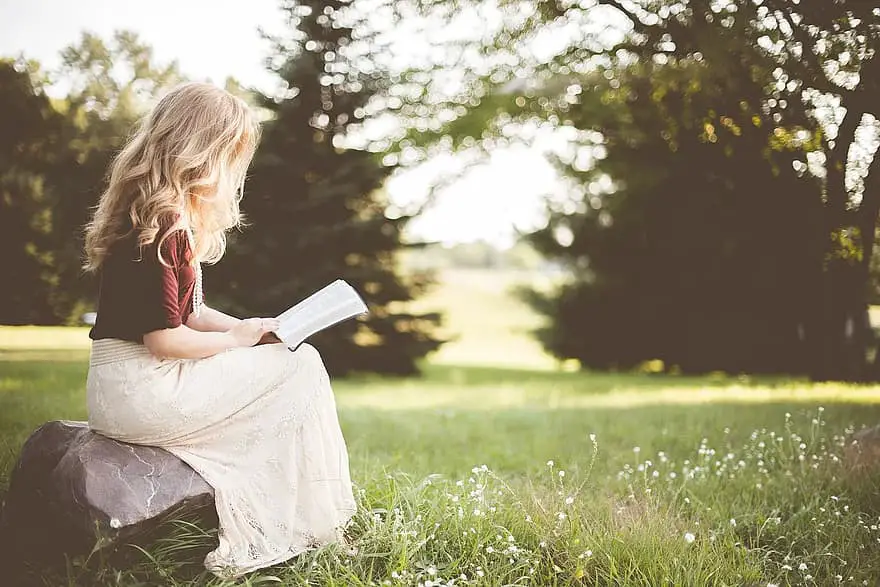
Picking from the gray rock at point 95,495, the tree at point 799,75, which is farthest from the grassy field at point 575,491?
the tree at point 799,75

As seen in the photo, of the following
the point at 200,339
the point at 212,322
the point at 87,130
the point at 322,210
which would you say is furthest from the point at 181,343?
the point at 322,210

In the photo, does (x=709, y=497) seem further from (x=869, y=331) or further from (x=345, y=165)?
(x=345, y=165)

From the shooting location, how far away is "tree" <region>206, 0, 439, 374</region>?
7.82m

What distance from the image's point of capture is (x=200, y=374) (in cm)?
272

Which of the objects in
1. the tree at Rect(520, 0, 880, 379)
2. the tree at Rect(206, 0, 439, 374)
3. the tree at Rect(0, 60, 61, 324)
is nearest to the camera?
the tree at Rect(520, 0, 880, 379)

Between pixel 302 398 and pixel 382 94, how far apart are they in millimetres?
5989

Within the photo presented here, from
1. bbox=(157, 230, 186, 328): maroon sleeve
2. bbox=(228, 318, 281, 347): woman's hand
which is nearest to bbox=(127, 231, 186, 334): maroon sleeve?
bbox=(157, 230, 186, 328): maroon sleeve

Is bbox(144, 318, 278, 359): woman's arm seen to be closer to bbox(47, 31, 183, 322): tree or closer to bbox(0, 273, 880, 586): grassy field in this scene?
bbox(0, 273, 880, 586): grassy field

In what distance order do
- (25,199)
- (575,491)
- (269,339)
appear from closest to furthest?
1. (269,339)
2. (575,491)
3. (25,199)

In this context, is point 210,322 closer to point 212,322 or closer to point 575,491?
point 212,322

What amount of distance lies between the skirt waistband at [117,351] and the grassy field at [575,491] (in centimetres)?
64

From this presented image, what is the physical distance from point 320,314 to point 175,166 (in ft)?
2.44

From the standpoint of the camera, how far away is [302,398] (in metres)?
2.73

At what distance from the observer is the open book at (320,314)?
271cm
